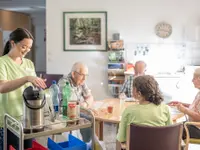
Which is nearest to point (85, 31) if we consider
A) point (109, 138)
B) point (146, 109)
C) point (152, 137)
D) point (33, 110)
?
point (109, 138)

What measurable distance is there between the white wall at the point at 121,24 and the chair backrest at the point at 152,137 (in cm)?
309

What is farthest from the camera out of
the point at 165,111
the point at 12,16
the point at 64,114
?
the point at 12,16

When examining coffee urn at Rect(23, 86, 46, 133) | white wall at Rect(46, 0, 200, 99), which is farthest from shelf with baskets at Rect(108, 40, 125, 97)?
coffee urn at Rect(23, 86, 46, 133)

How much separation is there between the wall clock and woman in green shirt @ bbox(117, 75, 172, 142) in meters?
2.80

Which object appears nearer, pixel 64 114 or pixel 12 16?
pixel 64 114

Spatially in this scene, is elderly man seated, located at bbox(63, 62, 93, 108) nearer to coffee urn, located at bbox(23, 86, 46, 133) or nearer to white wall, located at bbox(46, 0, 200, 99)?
coffee urn, located at bbox(23, 86, 46, 133)

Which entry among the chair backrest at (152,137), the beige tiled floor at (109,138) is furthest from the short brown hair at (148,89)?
the beige tiled floor at (109,138)

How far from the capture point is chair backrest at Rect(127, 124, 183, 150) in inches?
71.7

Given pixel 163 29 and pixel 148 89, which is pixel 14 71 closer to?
pixel 148 89

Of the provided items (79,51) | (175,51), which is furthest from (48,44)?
(175,51)

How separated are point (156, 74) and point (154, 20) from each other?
0.96m

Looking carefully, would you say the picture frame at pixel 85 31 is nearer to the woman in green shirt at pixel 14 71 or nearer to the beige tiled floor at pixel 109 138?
the beige tiled floor at pixel 109 138

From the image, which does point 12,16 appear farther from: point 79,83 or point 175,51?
point 79,83

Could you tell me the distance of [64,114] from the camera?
5.96 feet
